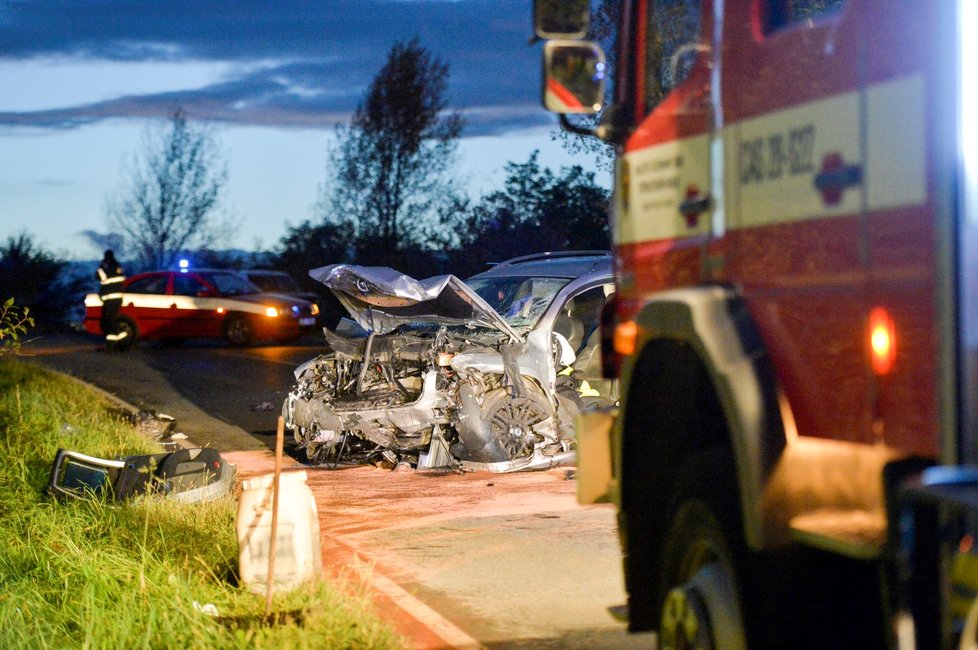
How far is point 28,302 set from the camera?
127 feet

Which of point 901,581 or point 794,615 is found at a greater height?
point 901,581

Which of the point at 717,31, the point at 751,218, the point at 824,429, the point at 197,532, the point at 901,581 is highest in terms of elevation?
the point at 717,31

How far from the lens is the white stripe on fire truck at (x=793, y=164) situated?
10.1 ft

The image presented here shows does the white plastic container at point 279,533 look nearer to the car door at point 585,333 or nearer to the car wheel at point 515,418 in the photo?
the car wheel at point 515,418

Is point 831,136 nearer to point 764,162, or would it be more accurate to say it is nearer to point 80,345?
point 764,162

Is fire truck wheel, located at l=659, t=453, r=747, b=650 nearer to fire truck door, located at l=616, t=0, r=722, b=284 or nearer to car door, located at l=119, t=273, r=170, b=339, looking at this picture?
fire truck door, located at l=616, t=0, r=722, b=284

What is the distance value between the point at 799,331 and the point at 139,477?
6023mm

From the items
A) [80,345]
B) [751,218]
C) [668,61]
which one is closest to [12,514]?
[668,61]

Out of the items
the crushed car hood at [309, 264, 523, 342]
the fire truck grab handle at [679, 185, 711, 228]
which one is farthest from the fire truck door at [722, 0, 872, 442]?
the crushed car hood at [309, 264, 523, 342]

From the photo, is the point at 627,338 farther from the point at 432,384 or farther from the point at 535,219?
the point at 535,219

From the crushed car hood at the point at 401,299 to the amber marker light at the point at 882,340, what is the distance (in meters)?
8.25

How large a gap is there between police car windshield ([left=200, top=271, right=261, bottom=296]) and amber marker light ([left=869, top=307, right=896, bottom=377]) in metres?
24.3

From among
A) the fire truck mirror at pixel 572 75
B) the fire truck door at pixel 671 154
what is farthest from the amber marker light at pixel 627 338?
the fire truck mirror at pixel 572 75

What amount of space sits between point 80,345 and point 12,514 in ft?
67.5
